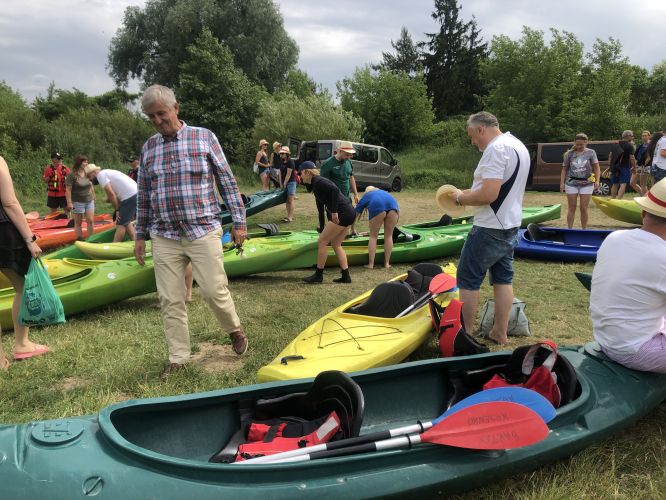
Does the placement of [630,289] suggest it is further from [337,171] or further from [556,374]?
[337,171]

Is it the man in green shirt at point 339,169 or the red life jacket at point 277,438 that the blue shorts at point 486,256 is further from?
the man in green shirt at point 339,169

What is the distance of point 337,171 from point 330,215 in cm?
190

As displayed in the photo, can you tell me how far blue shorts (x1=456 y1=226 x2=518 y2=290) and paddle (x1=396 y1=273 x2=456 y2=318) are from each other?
20 centimetres

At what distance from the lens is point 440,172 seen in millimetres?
20156

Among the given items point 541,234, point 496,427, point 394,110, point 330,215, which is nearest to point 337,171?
point 330,215

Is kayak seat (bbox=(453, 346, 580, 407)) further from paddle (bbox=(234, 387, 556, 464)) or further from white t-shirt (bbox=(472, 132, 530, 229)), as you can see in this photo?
white t-shirt (bbox=(472, 132, 530, 229))

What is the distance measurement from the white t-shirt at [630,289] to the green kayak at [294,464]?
0.21 metres

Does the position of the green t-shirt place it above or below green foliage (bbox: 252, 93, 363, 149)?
below

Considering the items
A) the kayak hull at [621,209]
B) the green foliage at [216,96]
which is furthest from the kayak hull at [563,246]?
the green foliage at [216,96]

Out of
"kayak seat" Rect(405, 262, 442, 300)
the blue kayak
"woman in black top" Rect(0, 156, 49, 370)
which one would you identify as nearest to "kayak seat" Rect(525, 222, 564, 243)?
the blue kayak

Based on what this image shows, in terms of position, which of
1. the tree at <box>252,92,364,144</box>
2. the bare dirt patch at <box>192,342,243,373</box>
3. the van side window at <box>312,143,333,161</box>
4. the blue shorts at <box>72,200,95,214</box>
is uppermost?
the tree at <box>252,92,364,144</box>

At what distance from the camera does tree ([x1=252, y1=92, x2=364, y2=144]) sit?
2141 cm

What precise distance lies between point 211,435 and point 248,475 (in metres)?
0.59

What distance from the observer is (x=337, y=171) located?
7.61 meters
